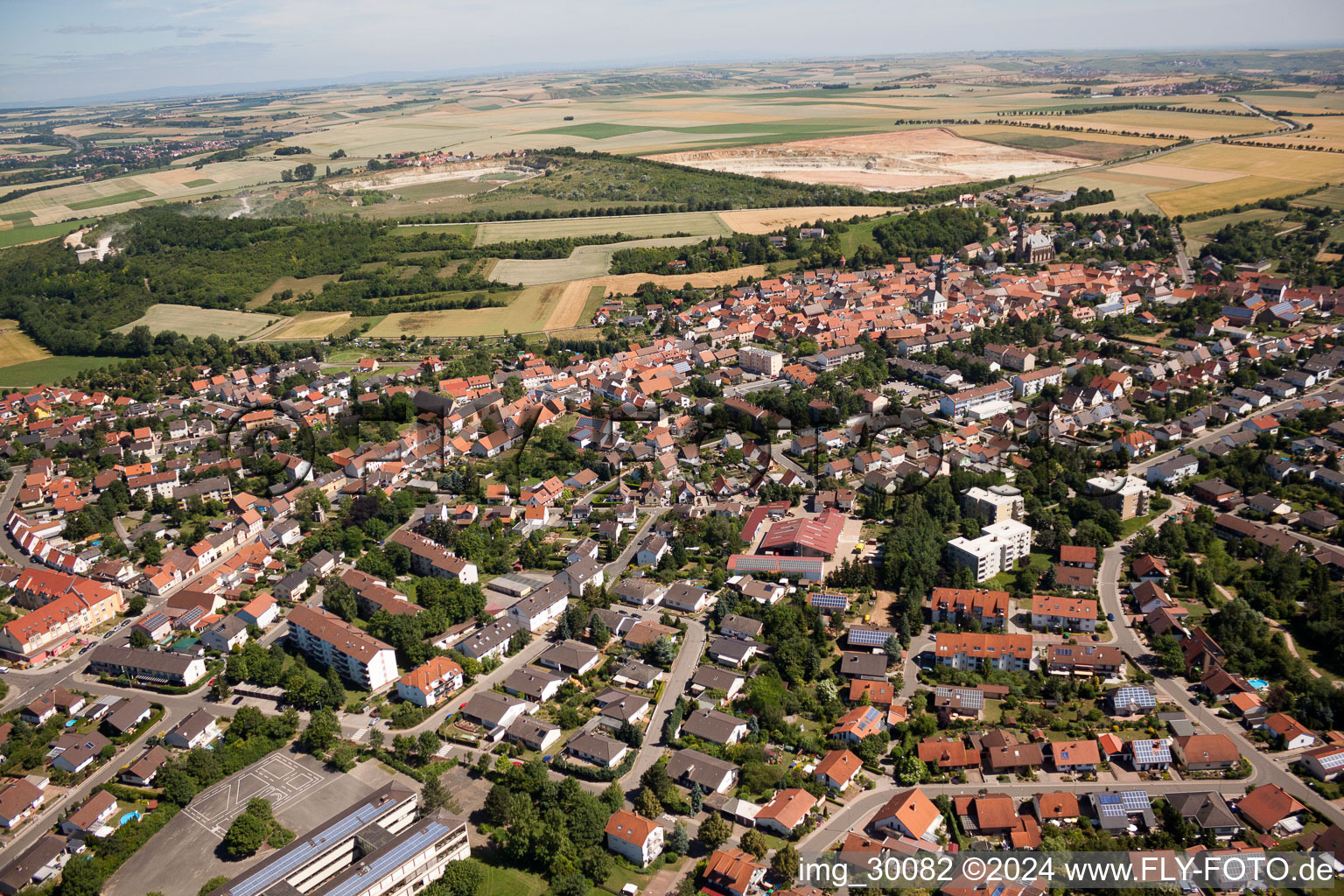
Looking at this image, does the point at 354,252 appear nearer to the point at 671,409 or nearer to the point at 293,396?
the point at 293,396

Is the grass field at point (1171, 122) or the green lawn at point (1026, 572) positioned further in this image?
the grass field at point (1171, 122)

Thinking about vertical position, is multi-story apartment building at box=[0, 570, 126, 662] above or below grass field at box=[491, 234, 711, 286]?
below

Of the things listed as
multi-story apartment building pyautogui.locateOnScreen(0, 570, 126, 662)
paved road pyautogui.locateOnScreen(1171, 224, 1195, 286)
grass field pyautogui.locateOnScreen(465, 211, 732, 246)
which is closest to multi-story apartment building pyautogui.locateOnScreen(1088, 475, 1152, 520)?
paved road pyautogui.locateOnScreen(1171, 224, 1195, 286)

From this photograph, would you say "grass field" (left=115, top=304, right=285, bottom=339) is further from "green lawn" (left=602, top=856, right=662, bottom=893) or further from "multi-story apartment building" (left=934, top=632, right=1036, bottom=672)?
"multi-story apartment building" (left=934, top=632, right=1036, bottom=672)

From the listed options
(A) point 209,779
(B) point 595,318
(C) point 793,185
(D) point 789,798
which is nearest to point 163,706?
(A) point 209,779

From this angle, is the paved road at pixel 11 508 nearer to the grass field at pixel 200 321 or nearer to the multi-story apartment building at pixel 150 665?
the multi-story apartment building at pixel 150 665

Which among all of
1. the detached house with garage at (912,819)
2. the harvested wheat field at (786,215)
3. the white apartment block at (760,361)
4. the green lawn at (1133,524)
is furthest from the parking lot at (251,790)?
the harvested wheat field at (786,215)

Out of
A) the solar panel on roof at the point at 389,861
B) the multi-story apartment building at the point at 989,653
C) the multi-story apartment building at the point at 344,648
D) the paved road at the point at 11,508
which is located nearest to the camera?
the solar panel on roof at the point at 389,861
